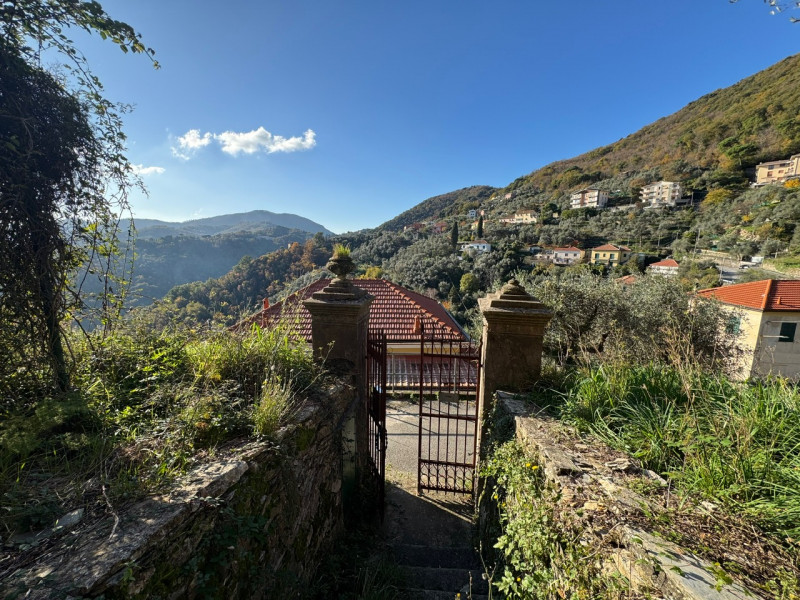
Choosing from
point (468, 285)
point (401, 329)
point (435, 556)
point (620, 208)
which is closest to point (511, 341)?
point (435, 556)

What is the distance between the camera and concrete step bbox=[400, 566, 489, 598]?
2945 mm

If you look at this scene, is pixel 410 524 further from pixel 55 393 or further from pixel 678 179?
pixel 678 179

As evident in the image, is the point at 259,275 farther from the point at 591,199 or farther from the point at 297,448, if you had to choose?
the point at 591,199

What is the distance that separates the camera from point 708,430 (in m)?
2.22

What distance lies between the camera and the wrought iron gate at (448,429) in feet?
12.9

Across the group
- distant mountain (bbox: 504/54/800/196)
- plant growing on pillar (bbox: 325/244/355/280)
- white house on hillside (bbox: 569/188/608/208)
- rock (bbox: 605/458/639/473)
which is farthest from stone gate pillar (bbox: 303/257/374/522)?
distant mountain (bbox: 504/54/800/196)

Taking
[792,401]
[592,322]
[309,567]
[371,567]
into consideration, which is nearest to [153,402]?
[309,567]

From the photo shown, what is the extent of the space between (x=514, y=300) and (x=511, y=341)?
45 centimetres

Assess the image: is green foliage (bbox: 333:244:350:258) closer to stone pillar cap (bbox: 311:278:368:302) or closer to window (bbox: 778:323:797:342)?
stone pillar cap (bbox: 311:278:368:302)

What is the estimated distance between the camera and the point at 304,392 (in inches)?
121

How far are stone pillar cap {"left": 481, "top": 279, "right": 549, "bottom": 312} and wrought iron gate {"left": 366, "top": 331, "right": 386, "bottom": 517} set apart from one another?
1.40 metres

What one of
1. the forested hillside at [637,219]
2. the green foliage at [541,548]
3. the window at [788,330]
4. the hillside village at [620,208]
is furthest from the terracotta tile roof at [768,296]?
the green foliage at [541,548]

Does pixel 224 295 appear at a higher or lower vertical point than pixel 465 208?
lower

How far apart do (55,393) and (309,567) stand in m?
2.42
